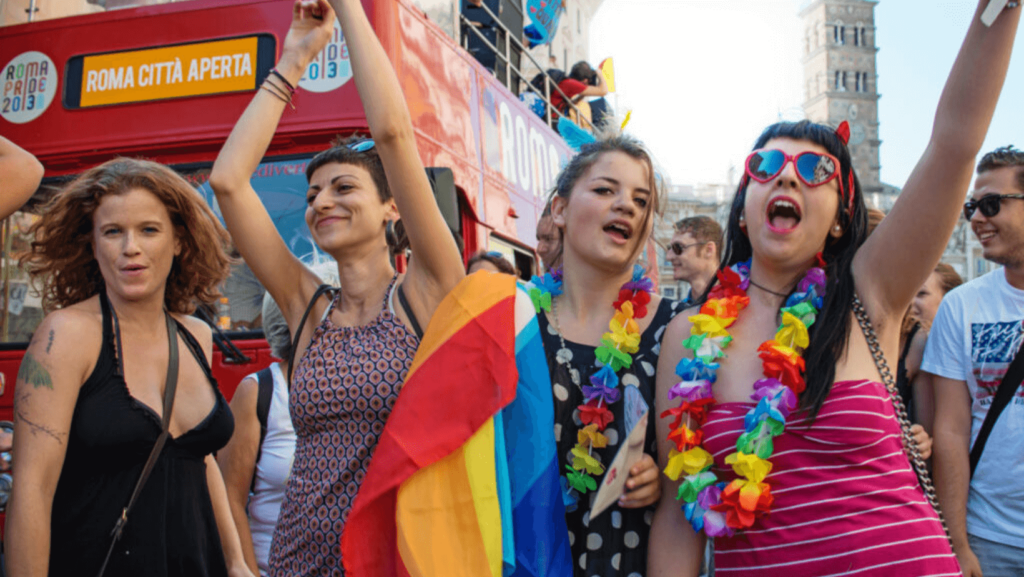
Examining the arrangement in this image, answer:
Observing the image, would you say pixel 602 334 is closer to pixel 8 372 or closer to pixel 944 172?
pixel 944 172

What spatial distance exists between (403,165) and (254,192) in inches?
20.7

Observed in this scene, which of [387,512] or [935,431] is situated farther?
[935,431]

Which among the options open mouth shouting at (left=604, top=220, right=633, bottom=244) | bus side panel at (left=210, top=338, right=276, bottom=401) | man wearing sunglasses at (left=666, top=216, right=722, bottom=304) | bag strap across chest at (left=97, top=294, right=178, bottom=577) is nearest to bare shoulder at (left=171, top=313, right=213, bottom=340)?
bag strap across chest at (left=97, top=294, right=178, bottom=577)

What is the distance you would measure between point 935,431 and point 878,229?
4.26 ft

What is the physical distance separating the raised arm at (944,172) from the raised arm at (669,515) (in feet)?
1.53

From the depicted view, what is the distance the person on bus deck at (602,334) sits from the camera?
6.25 feet

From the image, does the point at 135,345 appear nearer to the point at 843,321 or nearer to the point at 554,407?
the point at 554,407

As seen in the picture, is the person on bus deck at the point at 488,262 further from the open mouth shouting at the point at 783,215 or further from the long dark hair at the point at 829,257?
the open mouth shouting at the point at 783,215

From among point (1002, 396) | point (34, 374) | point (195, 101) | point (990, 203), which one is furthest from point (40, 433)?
point (195, 101)

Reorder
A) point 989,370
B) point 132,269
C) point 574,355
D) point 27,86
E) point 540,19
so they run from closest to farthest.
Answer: point 574,355
point 132,269
point 989,370
point 27,86
point 540,19

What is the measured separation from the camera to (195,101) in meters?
4.82

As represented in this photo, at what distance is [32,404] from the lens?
1.91 meters

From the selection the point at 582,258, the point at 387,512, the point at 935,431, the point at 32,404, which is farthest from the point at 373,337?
the point at 935,431

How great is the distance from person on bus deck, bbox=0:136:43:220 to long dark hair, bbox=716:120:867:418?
5.75ft
